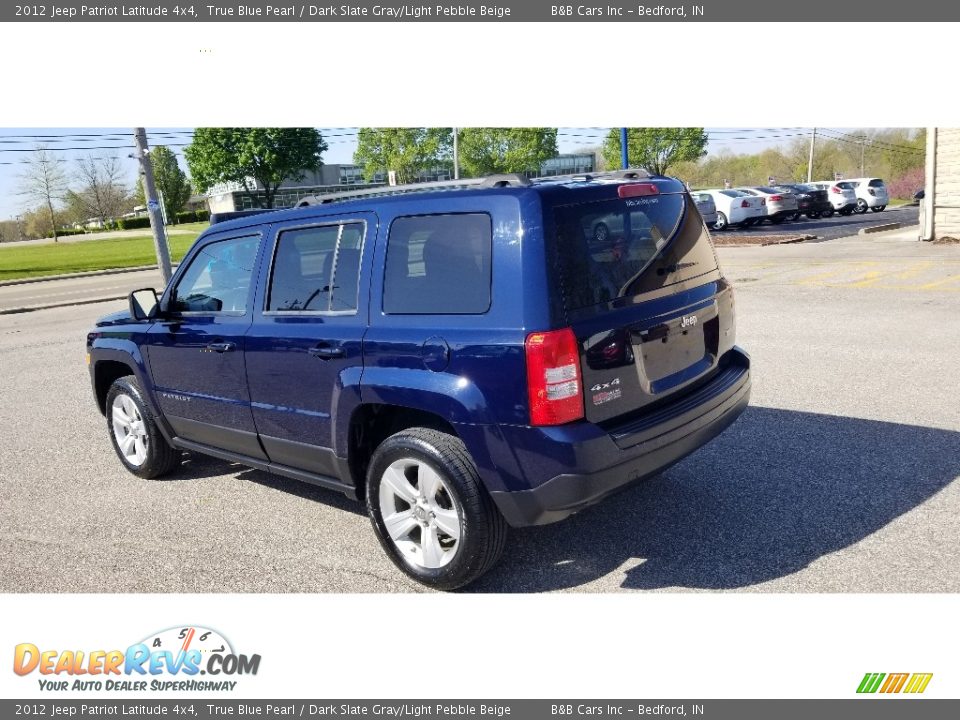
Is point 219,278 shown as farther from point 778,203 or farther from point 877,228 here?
point 778,203

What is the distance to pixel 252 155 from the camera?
63281 mm

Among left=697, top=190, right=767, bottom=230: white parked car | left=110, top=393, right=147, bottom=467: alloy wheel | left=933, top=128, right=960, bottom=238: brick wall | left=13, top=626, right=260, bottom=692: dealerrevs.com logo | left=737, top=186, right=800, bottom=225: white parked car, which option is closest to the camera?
left=13, top=626, right=260, bottom=692: dealerrevs.com logo

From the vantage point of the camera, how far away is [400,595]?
3668mm

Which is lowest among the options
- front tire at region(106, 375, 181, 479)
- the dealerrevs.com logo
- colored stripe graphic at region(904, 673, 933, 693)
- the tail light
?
colored stripe graphic at region(904, 673, 933, 693)

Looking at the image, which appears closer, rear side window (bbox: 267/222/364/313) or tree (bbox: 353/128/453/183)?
rear side window (bbox: 267/222/364/313)

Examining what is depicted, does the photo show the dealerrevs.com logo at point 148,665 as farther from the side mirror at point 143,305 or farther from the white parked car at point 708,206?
the white parked car at point 708,206

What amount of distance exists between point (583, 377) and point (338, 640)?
1583mm

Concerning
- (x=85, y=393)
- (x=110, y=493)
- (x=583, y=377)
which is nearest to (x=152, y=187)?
(x=85, y=393)

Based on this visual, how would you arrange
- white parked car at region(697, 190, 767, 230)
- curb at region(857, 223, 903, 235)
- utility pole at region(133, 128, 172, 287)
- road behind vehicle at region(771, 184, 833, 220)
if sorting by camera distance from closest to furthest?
utility pole at region(133, 128, 172, 287) < curb at region(857, 223, 903, 235) < white parked car at region(697, 190, 767, 230) < road behind vehicle at region(771, 184, 833, 220)

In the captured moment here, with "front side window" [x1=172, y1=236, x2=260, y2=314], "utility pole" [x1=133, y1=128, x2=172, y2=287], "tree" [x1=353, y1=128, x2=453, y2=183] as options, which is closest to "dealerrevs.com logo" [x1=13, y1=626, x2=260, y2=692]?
"front side window" [x1=172, y1=236, x2=260, y2=314]

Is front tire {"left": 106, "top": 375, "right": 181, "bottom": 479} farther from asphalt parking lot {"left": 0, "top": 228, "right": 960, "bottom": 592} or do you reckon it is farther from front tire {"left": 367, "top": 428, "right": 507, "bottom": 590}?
front tire {"left": 367, "top": 428, "right": 507, "bottom": 590}

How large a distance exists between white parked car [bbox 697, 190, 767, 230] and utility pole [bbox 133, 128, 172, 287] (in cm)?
2012

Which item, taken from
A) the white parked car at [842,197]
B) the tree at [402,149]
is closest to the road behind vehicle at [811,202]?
the white parked car at [842,197]

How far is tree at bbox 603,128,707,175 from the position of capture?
2655 inches
